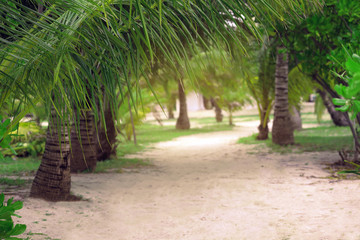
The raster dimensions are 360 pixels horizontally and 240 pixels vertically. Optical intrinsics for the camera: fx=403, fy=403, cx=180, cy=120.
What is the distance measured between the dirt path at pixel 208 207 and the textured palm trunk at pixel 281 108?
2692 mm

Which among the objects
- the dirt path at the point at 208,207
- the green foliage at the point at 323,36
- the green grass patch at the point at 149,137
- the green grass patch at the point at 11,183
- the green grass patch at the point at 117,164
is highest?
the green foliage at the point at 323,36

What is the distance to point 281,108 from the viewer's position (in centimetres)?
1005

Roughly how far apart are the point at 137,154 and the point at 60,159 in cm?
547

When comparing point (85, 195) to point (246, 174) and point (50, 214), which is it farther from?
point (246, 174)

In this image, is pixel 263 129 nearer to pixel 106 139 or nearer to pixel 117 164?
pixel 106 139

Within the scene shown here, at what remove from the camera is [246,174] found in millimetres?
6863

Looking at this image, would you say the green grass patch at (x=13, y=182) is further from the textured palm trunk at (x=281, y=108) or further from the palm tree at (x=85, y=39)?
the textured palm trunk at (x=281, y=108)

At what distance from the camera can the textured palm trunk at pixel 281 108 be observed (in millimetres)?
9875

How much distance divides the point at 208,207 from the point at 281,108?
5764 millimetres

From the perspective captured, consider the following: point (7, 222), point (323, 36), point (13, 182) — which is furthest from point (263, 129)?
point (7, 222)

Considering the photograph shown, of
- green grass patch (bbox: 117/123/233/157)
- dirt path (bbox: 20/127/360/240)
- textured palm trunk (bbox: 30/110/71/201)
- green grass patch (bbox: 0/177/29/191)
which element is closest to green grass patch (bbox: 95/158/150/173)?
dirt path (bbox: 20/127/360/240)

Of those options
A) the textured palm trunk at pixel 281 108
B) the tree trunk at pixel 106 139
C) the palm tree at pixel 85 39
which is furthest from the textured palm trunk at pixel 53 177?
the textured palm trunk at pixel 281 108

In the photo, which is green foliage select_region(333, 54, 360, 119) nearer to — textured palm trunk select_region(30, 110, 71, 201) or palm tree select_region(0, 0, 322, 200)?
palm tree select_region(0, 0, 322, 200)

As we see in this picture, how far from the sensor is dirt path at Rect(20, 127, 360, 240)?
3848 mm
